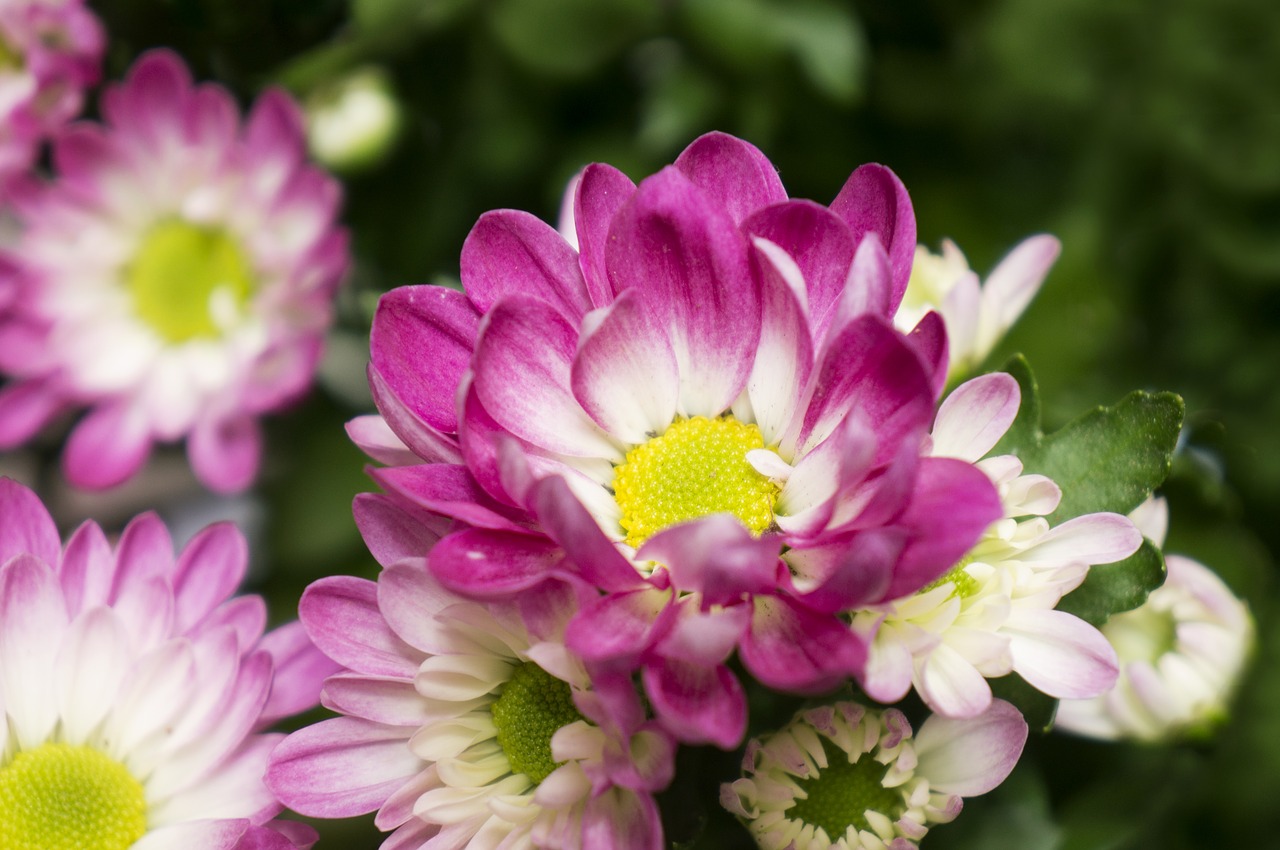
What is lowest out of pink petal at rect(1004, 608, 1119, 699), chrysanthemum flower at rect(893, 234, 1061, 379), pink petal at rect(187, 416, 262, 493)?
pink petal at rect(187, 416, 262, 493)

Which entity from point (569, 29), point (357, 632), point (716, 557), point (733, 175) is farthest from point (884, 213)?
point (569, 29)

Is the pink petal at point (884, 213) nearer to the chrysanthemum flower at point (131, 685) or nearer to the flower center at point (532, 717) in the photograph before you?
the flower center at point (532, 717)

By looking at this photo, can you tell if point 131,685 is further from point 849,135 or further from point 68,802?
point 849,135

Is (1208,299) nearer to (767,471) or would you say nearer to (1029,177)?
(1029,177)

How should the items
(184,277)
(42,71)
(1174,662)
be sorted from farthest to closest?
(184,277)
(42,71)
(1174,662)

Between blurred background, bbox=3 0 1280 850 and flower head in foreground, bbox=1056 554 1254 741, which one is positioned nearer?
flower head in foreground, bbox=1056 554 1254 741

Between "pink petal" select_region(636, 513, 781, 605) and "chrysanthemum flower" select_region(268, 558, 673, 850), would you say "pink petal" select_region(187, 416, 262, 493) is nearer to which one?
"chrysanthemum flower" select_region(268, 558, 673, 850)

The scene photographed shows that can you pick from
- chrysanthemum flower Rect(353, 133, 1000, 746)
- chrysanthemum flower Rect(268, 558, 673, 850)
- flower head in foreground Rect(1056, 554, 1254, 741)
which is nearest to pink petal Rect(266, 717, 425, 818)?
chrysanthemum flower Rect(268, 558, 673, 850)

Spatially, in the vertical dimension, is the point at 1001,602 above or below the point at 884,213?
below
